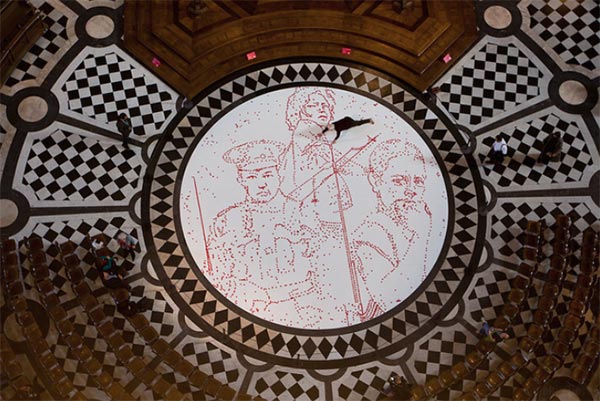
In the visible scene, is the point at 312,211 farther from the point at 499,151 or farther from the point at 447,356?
the point at 499,151

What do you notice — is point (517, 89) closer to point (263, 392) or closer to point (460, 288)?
point (460, 288)

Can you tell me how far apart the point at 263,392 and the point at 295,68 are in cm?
605

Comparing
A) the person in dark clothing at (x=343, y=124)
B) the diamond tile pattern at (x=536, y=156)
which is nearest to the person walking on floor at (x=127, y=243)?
the person in dark clothing at (x=343, y=124)

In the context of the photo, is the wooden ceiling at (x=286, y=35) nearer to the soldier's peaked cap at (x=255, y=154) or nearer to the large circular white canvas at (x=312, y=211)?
the large circular white canvas at (x=312, y=211)

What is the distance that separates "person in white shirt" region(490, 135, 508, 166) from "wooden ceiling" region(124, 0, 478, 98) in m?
1.80

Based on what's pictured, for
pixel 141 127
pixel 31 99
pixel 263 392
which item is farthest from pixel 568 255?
pixel 31 99

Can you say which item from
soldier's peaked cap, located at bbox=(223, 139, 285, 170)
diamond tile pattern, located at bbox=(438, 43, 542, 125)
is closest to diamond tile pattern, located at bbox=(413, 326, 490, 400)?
diamond tile pattern, located at bbox=(438, 43, 542, 125)

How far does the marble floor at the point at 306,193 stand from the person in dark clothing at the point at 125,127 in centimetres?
17

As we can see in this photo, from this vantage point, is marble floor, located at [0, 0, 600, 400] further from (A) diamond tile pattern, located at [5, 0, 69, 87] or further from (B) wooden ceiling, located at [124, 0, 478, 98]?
(B) wooden ceiling, located at [124, 0, 478, 98]

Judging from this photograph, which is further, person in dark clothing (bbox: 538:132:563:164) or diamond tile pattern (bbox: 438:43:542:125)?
diamond tile pattern (bbox: 438:43:542:125)

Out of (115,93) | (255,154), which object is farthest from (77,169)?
(255,154)

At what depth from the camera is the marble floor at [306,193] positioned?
10.2 meters

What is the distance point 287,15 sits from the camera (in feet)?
39.2

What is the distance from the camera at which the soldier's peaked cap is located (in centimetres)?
1134
